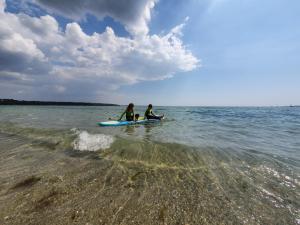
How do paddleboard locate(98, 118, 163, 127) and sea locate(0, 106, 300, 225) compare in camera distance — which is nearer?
sea locate(0, 106, 300, 225)

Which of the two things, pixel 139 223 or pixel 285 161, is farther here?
pixel 285 161

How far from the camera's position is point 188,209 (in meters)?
3.12

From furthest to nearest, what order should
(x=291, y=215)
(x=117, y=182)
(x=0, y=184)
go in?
1. (x=117, y=182)
2. (x=0, y=184)
3. (x=291, y=215)

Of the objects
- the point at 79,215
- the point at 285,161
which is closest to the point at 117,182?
the point at 79,215

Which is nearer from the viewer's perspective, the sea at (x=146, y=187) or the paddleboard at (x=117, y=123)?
the sea at (x=146, y=187)

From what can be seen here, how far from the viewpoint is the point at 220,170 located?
505cm

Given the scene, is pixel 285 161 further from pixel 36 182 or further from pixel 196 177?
pixel 36 182

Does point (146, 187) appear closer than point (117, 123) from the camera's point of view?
Yes

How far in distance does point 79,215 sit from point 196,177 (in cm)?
305

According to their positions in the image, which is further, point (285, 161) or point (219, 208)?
point (285, 161)

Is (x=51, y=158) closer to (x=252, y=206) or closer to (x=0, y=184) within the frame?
(x=0, y=184)

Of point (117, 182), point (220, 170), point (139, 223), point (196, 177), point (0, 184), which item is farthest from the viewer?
point (220, 170)

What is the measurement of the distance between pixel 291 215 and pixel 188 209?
1968 millimetres

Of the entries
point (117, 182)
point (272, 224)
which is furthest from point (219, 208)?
point (117, 182)
